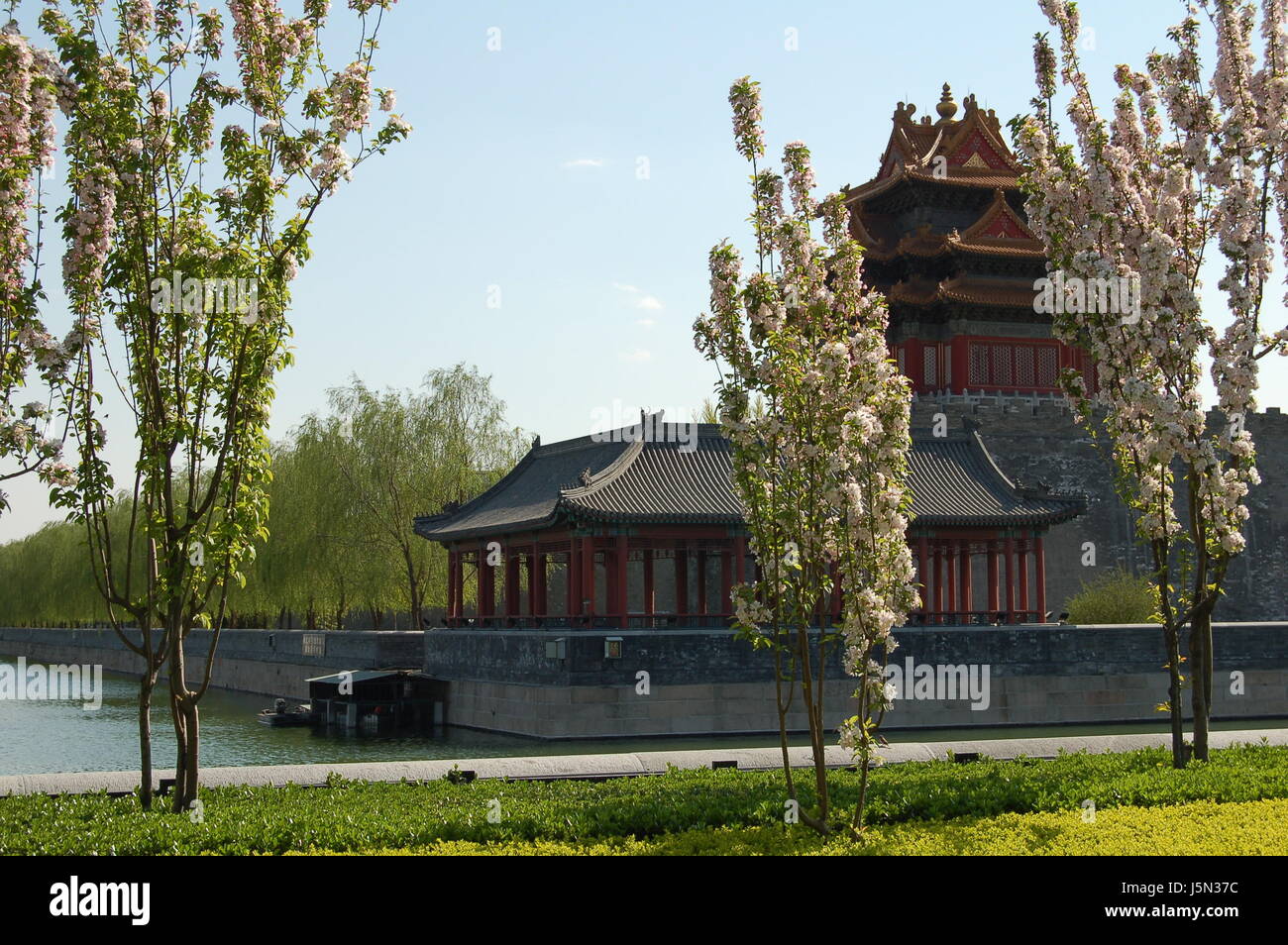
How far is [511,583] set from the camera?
2902cm

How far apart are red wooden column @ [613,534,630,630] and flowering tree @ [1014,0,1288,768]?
1263 cm

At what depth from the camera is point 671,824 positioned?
29.9 ft

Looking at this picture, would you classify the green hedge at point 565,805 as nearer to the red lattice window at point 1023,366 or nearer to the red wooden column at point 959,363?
the red wooden column at point 959,363

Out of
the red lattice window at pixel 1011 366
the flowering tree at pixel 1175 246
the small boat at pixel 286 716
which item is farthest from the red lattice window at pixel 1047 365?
the flowering tree at pixel 1175 246

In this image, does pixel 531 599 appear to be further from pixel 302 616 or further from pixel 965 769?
pixel 302 616

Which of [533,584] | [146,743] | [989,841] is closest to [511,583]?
[533,584]

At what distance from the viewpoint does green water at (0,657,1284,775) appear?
2180cm

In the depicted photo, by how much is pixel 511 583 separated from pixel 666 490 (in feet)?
18.2

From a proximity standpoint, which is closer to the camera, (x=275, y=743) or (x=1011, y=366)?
(x=275, y=743)
